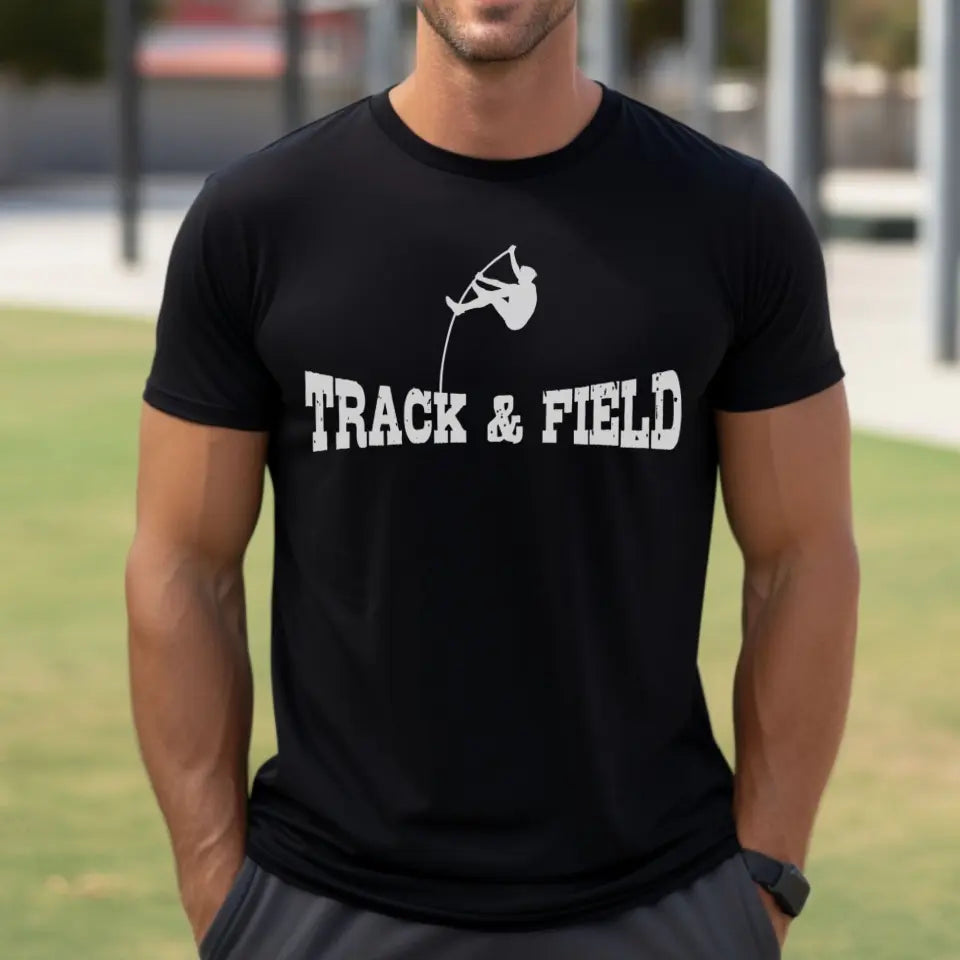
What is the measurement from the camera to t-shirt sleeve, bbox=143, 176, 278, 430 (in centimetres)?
238

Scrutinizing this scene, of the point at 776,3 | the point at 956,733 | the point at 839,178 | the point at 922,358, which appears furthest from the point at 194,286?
the point at 839,178

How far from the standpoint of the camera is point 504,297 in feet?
7.55

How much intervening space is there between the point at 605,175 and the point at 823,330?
0.29 m

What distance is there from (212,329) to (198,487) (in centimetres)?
18

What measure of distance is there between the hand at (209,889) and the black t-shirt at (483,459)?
8 cm

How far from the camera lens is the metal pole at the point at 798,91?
1862cm

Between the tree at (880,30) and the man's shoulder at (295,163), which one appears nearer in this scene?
the man's shoulder at (295,163)

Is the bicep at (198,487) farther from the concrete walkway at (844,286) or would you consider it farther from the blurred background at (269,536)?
the concrete walkway at (844,286)

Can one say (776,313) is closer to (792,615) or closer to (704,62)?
(792,615)

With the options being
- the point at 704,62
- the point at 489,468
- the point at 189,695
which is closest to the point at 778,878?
the point at 489,468

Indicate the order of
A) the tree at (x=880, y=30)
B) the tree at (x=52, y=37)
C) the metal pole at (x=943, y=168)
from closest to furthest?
the metal pole at (x=943, y=168)
the tree at (x=52, y=37)
the tree at (x=880, y=30)

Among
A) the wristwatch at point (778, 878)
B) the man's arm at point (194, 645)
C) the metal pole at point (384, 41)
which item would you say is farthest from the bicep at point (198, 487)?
the metal pole at point (384, 41)

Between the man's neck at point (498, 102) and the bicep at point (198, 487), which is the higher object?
the man's neck at point (498, 102)

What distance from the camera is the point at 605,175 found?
2.39 meters
